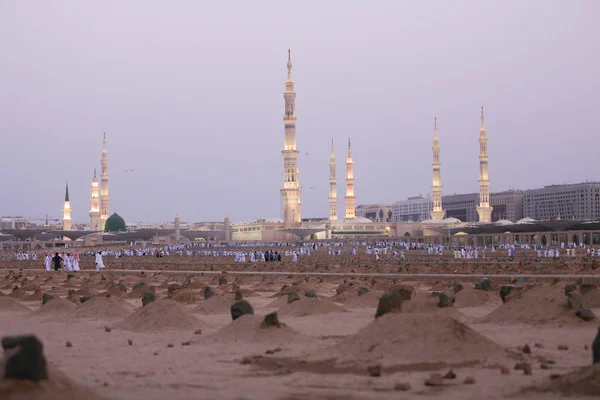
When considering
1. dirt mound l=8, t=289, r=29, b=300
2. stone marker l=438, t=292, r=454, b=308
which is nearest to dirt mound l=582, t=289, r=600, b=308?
stone marker l=438, t=292, r=454, b=308

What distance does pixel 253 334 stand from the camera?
12398mm

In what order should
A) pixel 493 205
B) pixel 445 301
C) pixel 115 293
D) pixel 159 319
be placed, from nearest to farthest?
pixel 159 319
pixel 445 301
pixel 115 293
pixel 493 205

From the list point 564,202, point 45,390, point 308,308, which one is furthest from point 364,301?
point 564,202

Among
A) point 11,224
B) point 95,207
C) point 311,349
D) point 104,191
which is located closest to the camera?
point 311,349

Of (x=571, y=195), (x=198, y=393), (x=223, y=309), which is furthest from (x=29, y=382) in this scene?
(x=571, y=195)

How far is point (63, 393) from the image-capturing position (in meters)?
7.11

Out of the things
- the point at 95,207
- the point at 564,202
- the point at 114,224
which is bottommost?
the point at 114,224

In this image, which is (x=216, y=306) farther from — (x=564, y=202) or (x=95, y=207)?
(x=564, y=202)

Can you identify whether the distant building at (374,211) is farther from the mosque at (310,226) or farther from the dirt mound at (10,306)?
the dirt mound at (10,306)

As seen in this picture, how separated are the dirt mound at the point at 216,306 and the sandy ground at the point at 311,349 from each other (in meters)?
0.07

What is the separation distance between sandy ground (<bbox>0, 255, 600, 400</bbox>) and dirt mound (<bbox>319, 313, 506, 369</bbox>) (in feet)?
0.05

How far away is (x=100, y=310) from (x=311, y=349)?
7.03 meters

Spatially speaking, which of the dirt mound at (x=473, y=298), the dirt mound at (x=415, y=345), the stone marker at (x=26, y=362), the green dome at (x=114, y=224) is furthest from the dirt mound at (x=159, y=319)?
the green dome at (x=114, y=224)

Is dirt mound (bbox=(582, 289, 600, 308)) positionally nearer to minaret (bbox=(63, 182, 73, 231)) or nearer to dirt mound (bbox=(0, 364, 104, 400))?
dirt mound (bbox=(0, 364, 104, 400))
